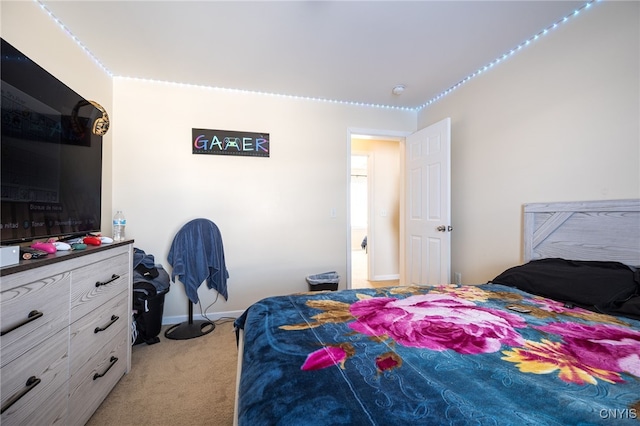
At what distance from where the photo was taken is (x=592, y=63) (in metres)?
1.69

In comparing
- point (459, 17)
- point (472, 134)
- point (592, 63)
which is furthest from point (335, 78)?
point (592, 63)

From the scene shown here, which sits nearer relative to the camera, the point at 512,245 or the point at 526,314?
the point at 526,314

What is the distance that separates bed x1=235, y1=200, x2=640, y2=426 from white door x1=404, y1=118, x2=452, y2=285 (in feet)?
3.56

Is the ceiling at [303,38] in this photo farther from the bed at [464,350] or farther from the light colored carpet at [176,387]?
the light colored carpet at [176,387]

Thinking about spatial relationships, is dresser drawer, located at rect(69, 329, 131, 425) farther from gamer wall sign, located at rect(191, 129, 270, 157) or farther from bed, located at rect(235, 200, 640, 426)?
gamer wall sign, located at rect(191, 129, 270, 157)

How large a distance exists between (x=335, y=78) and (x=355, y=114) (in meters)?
0.67

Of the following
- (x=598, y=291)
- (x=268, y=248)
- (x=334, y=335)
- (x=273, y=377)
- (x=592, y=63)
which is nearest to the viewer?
(x=273, y=377)

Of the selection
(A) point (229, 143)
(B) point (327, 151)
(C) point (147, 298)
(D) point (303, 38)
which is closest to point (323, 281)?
(B) point (327, 151)

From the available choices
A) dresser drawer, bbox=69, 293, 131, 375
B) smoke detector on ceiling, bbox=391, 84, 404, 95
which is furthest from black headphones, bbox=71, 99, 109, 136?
smoke detector on ceiling, bbox=391, 84, 404, 95

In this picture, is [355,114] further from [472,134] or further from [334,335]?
[334,335]

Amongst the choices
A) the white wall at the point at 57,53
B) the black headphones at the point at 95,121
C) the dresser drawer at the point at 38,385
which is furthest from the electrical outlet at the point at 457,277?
the white wall at the point at 57,53

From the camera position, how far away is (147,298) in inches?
84.7

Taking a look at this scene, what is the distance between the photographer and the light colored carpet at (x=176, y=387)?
140 cm

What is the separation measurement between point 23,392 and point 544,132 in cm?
322
